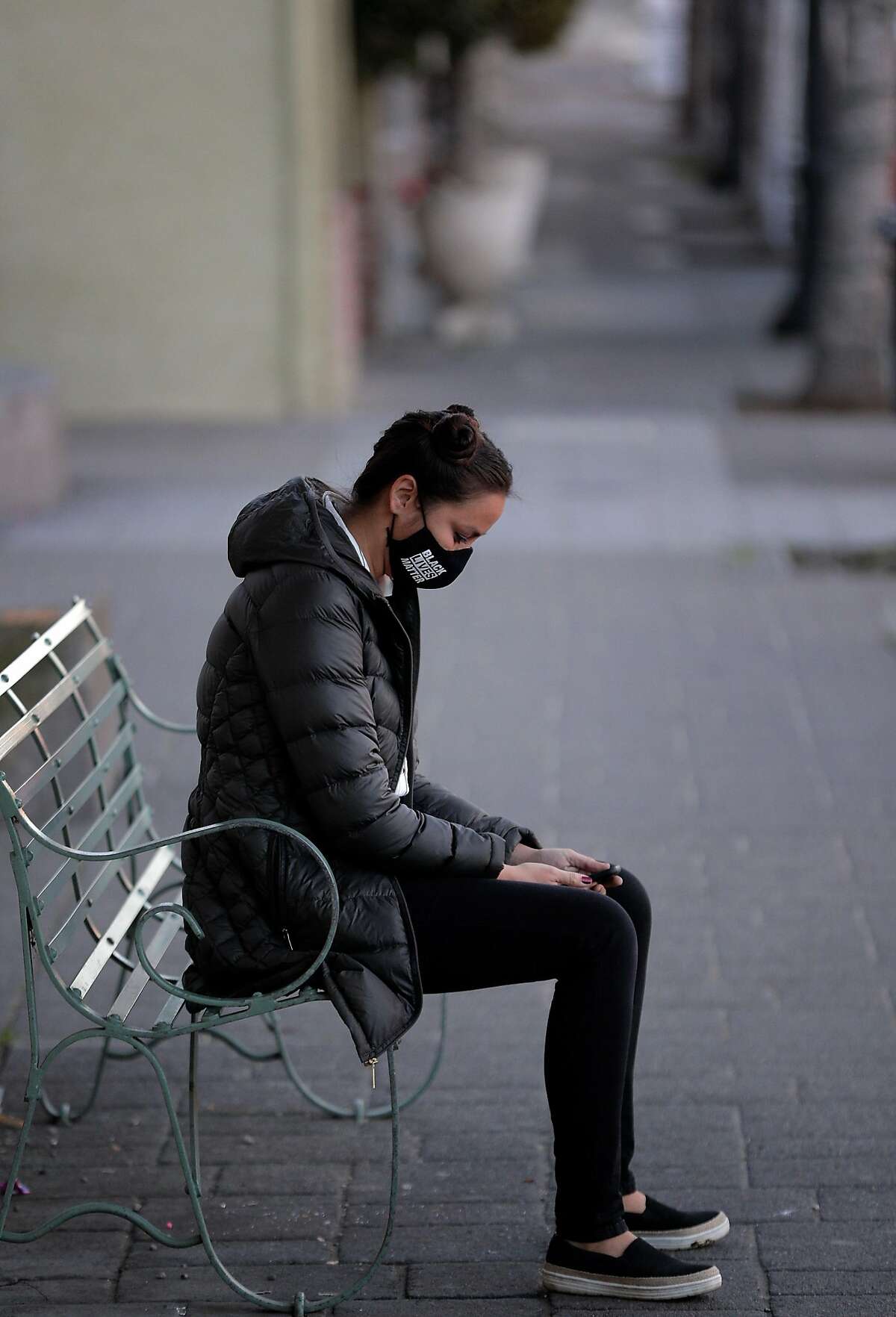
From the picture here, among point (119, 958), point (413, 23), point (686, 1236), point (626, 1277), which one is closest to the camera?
point (626, 1277)

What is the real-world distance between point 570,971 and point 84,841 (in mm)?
935

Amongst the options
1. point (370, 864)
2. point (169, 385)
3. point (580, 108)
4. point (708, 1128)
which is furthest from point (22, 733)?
point (580, 108)

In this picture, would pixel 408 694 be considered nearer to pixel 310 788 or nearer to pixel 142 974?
pixel 310 788

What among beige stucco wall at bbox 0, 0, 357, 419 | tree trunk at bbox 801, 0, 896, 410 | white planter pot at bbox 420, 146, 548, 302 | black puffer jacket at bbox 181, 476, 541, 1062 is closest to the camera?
black puffer jacket at bbox 181, 476, 541, 1062

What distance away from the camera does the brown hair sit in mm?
2969

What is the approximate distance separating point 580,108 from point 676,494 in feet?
129

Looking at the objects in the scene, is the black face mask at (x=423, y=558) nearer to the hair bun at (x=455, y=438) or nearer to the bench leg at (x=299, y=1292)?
the hair bun at (x=455, y=438)

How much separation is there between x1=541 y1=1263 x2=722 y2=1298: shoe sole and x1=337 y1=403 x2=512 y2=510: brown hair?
4.32 ft

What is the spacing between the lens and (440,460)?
2.98 metres

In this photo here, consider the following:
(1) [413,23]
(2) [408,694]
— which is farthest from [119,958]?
(1) [413,23]

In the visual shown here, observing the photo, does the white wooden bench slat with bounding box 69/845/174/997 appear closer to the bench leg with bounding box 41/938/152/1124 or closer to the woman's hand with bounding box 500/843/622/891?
the bench leg with bounding box 41/938/152/1124

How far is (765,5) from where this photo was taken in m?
22.9

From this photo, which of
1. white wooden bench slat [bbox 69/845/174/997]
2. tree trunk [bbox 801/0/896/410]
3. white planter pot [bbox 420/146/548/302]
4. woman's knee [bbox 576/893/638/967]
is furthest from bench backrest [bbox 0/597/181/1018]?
white planter pot [bbox 420/146/548/302]

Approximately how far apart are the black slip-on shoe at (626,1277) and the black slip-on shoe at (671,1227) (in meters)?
0.12
